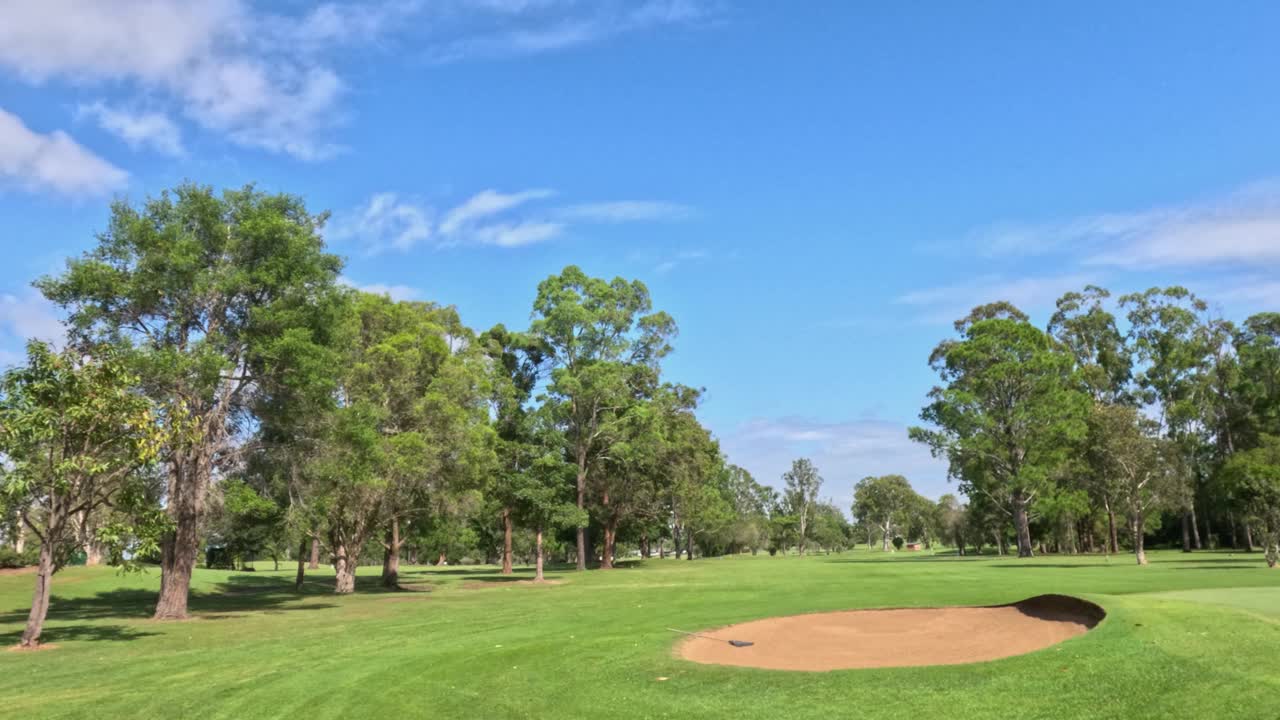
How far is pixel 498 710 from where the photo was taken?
11.5 metres

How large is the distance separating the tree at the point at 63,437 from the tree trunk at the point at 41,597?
0.02 m

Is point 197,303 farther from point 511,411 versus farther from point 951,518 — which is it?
point 951,518

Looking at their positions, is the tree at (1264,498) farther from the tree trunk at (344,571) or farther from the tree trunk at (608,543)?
the tree trunk at (344,571)

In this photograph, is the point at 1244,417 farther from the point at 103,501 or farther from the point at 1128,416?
the point at 103,501

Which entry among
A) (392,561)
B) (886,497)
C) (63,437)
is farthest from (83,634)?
(886,497)

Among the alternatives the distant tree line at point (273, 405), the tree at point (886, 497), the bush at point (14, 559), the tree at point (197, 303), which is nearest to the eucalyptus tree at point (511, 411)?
the distant tree line at point (273, 405)

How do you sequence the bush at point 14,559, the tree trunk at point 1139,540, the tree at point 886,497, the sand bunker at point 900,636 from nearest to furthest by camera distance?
the sand bunker at point 900,636 → the bush at point 14,559 → the tree trunk at point 1139,540 → the tree at point 886,497

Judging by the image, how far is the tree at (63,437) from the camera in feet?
61.9

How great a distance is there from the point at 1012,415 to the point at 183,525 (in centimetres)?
5841

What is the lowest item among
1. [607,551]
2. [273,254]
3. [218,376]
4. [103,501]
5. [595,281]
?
[607,551]

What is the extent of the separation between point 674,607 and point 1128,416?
163 ft

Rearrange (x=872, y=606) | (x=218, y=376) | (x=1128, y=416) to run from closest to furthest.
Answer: (x=872, y=606), (x=218, y=376), (x=1128, y=416)

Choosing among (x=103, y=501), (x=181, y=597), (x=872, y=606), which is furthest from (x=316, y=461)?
Result: (x=872, y=606)

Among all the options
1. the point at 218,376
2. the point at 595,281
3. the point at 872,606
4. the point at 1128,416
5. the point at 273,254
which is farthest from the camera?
the point at 1128,416
